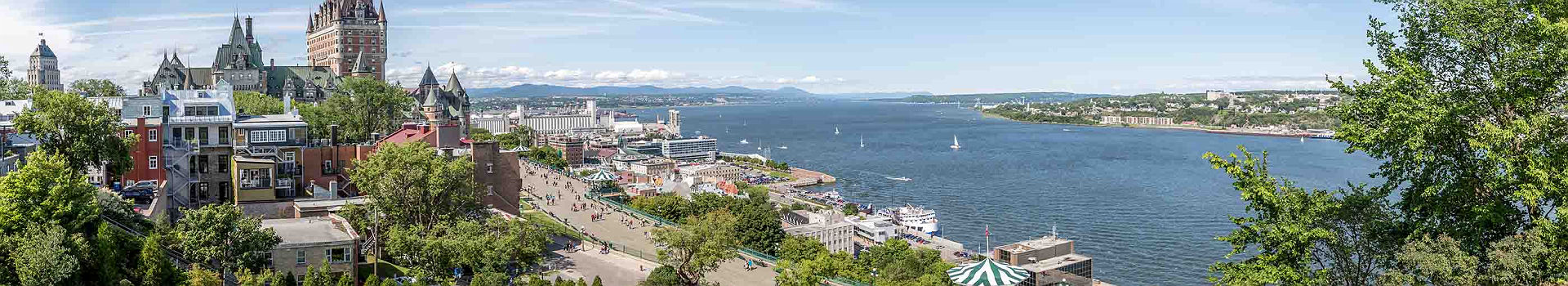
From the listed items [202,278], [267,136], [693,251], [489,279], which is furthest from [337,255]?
[267,136]

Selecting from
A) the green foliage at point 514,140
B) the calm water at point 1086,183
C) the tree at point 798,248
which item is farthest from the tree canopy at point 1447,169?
the green foliage at point 514,140

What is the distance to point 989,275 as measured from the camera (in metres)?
24.8

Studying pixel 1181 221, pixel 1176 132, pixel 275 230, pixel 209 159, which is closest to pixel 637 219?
pixel 209 159

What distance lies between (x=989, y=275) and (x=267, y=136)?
66.3 ft

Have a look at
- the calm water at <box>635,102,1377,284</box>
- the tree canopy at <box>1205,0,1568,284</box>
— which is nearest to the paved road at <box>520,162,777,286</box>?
the calm water at <box>635,102,1377,284</box>

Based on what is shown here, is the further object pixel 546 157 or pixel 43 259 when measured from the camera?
pixel 546 157

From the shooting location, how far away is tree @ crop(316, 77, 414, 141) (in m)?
44.5

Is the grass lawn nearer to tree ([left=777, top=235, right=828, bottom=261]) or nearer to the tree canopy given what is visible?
tree ([left=777, top=235, right=828, bottom=261])

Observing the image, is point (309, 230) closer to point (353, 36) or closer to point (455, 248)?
point (455, 248)

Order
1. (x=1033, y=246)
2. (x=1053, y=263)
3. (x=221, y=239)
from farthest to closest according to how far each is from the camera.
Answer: (x=1033, y=246) → (x=1053, y=263) → (x=221, y=239)

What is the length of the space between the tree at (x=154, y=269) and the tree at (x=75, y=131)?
23.5ft

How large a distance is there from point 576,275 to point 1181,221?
4163 centimetres

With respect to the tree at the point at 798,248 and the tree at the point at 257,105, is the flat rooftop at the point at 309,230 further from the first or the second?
the tree at the point at 257,105

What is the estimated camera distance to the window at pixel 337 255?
77.4ft
